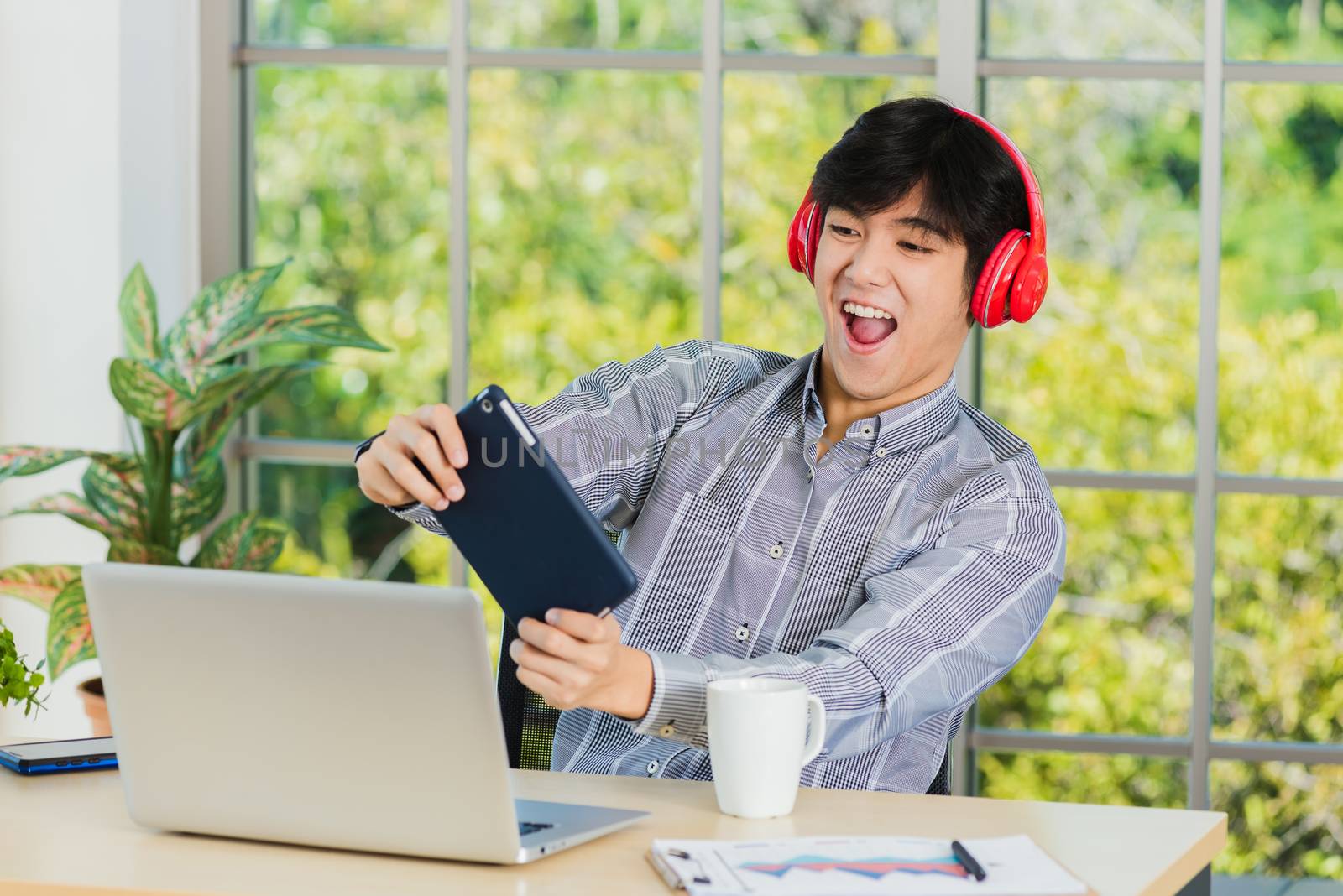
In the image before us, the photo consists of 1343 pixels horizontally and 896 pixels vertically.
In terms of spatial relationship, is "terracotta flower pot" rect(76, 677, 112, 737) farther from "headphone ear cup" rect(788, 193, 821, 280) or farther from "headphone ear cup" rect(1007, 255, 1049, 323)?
"headphone ear cup" rect(1007, 255, 1049, 323)

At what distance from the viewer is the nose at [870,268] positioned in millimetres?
1765

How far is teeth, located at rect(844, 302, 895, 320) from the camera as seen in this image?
178 centimetres

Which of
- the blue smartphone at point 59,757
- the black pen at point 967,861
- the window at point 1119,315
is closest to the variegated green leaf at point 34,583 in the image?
the window at point 1119,315

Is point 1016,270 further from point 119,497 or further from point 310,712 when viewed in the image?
point 119,497

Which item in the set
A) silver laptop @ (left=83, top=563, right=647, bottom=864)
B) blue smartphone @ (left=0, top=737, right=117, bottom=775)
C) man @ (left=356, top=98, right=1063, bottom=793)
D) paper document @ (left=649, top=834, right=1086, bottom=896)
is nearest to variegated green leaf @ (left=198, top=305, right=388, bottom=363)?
man @ (left=356, top=98, right=1063, bottom=793)

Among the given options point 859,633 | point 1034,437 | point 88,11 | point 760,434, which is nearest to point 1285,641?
point 1034,437

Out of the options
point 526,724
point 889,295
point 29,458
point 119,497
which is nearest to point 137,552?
point 119,497

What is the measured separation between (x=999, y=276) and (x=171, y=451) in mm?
1330

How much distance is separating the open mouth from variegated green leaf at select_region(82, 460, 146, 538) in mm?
1227

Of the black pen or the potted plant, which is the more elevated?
the potted plant

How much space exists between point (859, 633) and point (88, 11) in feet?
5.98

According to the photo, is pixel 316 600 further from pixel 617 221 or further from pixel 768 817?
pixel 617 221

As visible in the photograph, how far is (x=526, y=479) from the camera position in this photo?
3.94 feet

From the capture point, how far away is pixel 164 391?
2275 mm
